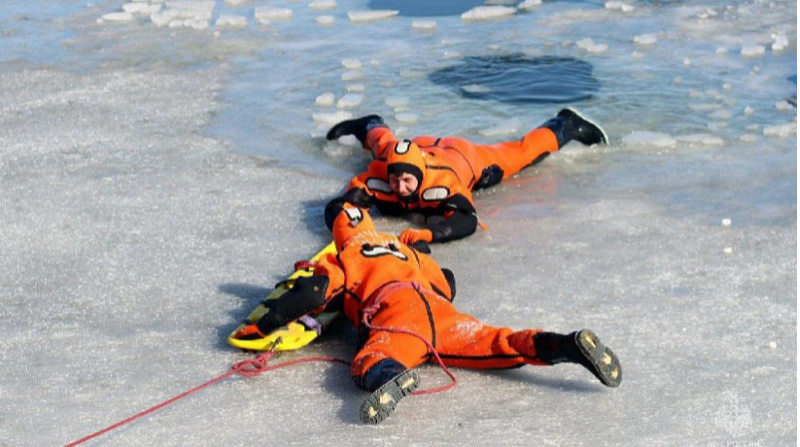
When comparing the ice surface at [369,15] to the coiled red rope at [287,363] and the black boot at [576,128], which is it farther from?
the coiled red rope at [287,363]

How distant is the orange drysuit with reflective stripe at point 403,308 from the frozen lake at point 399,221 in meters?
0.11

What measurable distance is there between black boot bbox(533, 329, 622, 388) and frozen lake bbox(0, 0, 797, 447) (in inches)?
4.2

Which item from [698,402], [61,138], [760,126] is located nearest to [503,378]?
[698,402]

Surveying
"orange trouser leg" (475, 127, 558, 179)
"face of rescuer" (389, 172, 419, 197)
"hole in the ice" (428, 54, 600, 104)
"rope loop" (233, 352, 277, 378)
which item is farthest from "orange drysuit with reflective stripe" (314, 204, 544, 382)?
"hole in the ice" (428, 54, 600, 104)

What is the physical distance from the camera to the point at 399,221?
5.91 m

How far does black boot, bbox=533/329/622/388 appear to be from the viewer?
3.98 meters

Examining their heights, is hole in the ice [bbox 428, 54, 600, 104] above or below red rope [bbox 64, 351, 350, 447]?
below

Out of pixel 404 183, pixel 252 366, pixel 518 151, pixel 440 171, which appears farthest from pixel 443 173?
pixel 252 366

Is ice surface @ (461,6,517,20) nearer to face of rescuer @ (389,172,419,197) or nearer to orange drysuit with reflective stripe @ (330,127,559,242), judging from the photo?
orange drysuit with reflective stripe @ (330,127,559,242)

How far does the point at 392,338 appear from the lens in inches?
167

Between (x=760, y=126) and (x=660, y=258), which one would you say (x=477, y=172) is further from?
(x=760, y=126)

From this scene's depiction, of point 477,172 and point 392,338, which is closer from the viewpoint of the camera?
point 392,338

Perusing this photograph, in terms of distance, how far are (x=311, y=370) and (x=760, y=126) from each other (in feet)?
12.5

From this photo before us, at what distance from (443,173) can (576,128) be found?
4.06 ft
